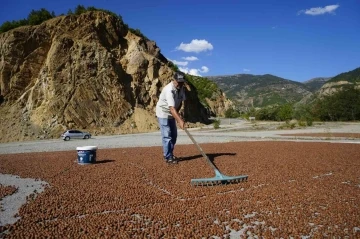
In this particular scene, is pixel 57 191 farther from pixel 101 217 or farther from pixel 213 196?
pixel 213 196

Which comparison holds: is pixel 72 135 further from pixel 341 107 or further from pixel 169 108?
pixel 341 107

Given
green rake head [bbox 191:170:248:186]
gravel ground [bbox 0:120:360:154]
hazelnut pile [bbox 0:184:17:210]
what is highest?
hazelnut pile [bbox 0:184:17:210]

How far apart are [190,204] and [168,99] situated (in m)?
3.54

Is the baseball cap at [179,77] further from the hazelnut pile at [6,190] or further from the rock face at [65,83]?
the rock face at [65,83]

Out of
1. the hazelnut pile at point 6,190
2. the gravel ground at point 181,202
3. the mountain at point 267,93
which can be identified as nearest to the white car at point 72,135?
the gravel ground at point 181,202

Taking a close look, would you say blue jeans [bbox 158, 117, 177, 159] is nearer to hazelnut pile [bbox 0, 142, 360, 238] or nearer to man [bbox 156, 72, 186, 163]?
man [bbox 156, 72, 186, 163]

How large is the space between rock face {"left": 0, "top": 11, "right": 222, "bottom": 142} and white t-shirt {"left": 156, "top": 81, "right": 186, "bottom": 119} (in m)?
24.3

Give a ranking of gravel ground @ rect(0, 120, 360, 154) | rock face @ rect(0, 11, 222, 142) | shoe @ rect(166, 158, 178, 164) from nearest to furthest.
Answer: shoe @ rect(166, 158, 178, 164)
gravel ground @ rect(0, 120, 360, 154)
rock face @ rect(0, 11, 222, 142)

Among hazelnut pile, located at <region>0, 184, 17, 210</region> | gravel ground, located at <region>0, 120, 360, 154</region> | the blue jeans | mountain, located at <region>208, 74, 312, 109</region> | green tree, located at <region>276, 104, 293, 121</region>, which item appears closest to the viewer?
hazelnut pile, located at <region>0, 184, 17, 210</region>

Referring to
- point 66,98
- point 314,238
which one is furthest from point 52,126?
point 314,238

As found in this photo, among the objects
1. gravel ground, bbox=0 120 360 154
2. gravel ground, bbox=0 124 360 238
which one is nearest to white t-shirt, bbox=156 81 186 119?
gravel ground, bbox=0 124 360 238

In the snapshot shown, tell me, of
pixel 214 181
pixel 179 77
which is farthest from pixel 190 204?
pixel 179 77

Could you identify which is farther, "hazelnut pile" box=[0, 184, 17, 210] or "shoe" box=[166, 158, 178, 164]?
"shoe" box=[166, 158, 178, 164]

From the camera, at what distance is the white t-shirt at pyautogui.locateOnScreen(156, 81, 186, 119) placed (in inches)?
297
